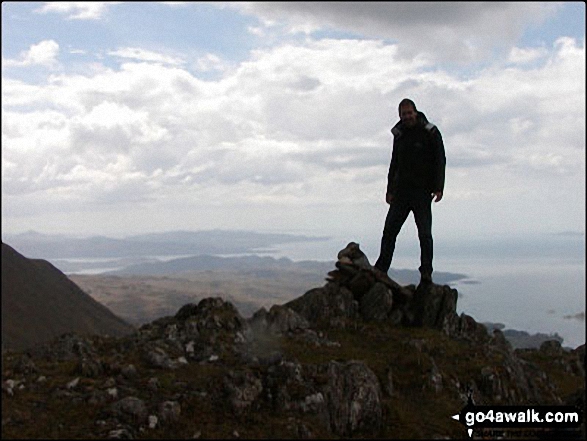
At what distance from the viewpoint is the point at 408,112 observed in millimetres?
21047

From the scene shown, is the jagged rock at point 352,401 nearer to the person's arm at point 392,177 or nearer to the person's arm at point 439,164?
the person's arm at point 439,164

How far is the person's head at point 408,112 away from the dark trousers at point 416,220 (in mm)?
2982

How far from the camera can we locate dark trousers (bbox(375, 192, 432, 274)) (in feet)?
71.0

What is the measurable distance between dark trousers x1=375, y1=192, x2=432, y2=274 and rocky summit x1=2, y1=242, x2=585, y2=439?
5.34 ft

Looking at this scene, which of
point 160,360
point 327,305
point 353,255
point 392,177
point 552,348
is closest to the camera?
point 160,360

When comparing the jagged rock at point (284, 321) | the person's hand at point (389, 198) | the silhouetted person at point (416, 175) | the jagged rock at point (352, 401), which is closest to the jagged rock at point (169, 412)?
the jagged rock at point (352, 401)

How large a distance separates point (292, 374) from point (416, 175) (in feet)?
34.9

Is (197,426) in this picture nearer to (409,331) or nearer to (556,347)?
(409,331)

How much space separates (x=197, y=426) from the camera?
1235 centimetres

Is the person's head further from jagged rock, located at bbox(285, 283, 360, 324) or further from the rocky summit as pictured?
jagged rock, located at bbox(285, 283, 360, 324)

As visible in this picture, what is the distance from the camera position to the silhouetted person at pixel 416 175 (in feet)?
69.2

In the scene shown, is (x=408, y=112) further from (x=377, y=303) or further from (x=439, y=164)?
(x=377, y=303)

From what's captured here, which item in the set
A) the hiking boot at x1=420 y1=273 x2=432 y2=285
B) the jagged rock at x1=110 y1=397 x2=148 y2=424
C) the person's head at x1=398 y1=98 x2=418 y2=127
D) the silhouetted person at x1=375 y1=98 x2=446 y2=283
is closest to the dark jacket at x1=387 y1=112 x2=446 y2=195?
the silhouetted person at x1=375 y1=98 x2=446 y2=283

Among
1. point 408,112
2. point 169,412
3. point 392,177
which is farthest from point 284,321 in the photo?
point 408,112
